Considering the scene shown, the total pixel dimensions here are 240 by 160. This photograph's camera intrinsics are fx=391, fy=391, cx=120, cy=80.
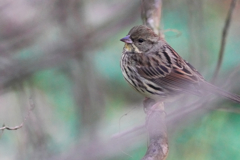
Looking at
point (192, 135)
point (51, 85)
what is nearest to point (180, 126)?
point (192, 135)

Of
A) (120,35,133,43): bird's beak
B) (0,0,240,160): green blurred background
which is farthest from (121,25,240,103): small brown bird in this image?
(0,0,240,160): green blurred background

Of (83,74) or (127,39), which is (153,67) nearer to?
(127,39)

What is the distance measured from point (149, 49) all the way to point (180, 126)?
2489mm

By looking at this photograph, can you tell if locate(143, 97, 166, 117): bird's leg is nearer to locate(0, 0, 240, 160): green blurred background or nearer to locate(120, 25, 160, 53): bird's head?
locate(0, 0, 240, 160): green blurred background

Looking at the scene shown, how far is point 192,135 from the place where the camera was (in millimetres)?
4922

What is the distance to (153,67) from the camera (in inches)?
169

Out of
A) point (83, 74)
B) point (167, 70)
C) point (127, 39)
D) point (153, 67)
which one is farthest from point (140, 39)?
point (83, 74)

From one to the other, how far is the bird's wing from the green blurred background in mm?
210

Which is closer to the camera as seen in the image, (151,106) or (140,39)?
(151,106)

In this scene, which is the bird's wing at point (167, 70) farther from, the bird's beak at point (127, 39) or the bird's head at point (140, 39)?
the bird's beak at point (127, 39)

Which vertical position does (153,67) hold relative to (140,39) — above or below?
below

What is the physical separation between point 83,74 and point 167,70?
0.91 metres

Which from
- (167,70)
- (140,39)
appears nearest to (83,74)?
(140,39)

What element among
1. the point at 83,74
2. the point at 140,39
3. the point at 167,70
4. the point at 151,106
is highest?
the point at 140,39
